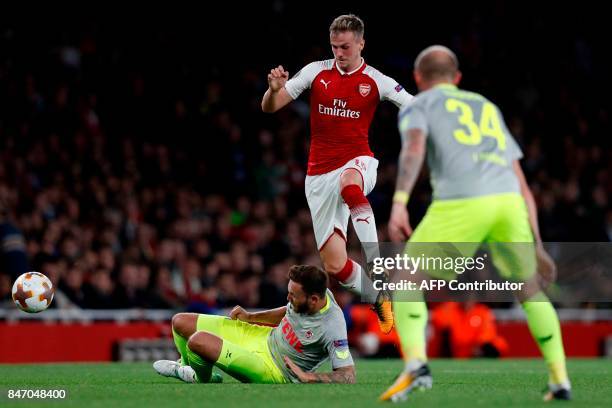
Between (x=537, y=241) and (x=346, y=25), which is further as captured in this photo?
(x=346, y=25)

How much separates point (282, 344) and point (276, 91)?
2.15 metres

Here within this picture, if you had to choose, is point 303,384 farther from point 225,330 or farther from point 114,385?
point 114,385

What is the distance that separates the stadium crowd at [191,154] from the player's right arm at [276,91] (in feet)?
19.8

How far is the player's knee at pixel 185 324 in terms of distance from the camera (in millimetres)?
9422

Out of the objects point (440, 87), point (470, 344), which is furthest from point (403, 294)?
point (470, 344)

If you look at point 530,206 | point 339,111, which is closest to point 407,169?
point 530,206

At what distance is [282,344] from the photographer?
9172mm

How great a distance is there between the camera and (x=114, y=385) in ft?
30.6

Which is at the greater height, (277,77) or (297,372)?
(277,77)

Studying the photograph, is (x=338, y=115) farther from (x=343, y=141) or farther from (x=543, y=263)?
(x=543, y=263)

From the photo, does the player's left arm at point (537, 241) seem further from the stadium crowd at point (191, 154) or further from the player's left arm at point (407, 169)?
the stadium crowd at point (191, 154)

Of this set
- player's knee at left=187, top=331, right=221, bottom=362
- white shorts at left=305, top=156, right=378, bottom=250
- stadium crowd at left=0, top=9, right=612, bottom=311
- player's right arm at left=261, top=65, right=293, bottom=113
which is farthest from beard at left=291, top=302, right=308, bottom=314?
stadium crowd at left=0, top=9, right=612, bottom=311

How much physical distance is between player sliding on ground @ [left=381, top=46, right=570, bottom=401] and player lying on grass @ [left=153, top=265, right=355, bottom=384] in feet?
6.54

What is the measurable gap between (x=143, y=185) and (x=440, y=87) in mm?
11488
